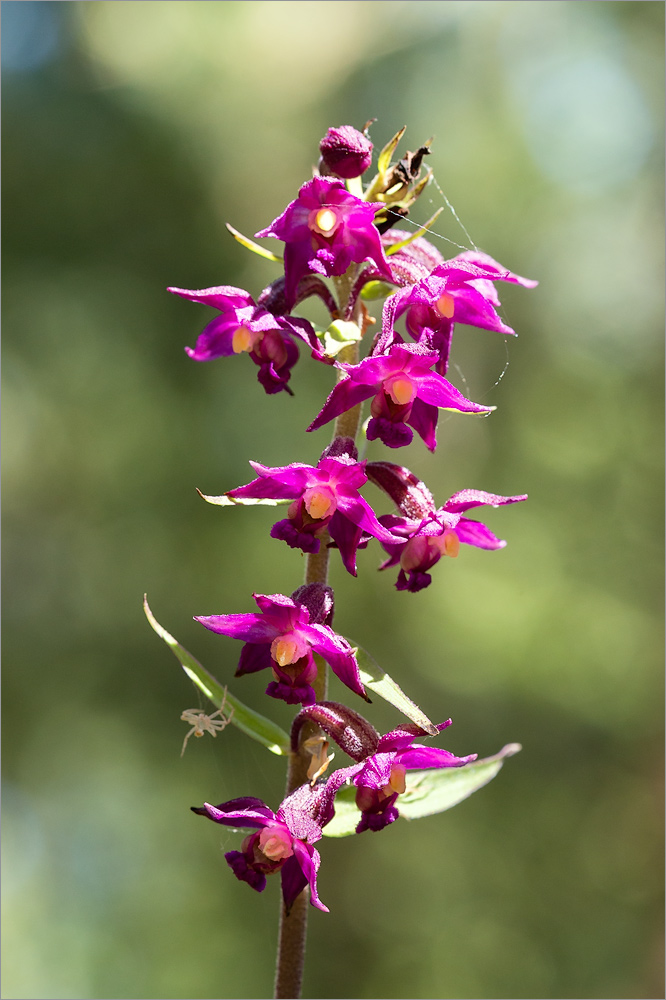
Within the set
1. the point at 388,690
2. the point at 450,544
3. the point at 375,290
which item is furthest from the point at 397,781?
the point at 375,290

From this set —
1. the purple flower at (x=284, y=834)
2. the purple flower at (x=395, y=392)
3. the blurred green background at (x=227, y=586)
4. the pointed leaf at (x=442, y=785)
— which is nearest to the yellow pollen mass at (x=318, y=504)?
the purple flower at (x=395, y=392)

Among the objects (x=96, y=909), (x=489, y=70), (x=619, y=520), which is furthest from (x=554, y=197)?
(x=96, y=909)

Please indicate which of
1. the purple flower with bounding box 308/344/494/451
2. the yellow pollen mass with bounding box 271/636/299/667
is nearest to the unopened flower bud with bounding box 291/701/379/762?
the yellow pollen mass with bounding box 271/636/299/667

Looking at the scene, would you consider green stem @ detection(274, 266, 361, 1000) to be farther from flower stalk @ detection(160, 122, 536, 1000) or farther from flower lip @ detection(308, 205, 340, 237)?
flower lip @ detection(308, 205, 340, 237)

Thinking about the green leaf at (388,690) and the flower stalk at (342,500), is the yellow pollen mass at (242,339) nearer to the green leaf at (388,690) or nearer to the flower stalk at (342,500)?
the flower stalk at (342,500)

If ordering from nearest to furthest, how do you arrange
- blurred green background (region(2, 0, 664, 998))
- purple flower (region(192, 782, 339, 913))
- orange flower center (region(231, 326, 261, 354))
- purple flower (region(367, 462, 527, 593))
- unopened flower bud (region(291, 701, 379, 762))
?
purple flower (region(192, 782, 339, 913))
unopened flower bud (region(291, 701, 379, 762))
purple flower (region(367, 462, 527, 593))
orange flower center (region(231, 326, 261, 354))
blurred green background (region(2, 0, 664, 998))

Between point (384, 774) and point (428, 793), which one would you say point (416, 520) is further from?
point (428, 793)
